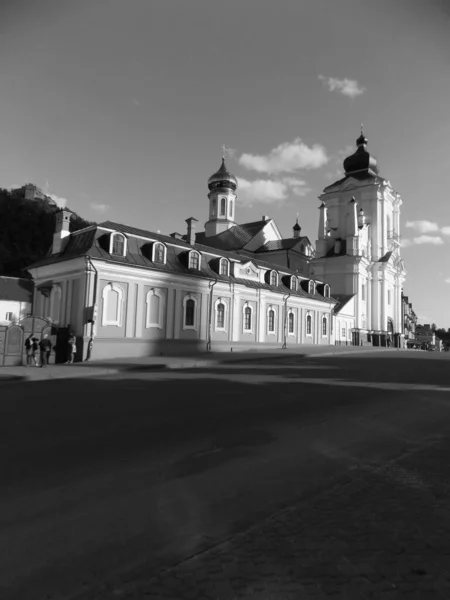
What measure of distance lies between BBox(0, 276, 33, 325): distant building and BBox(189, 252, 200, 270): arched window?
20079 mm

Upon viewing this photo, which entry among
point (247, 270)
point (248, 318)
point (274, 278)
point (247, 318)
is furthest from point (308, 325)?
point (247, 270)

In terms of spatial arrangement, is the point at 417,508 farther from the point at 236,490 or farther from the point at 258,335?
the point at 258,335

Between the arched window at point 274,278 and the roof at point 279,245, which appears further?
the roof at point 279,245

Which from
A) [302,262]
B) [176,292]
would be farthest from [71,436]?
[302,262]

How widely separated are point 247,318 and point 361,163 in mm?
42034

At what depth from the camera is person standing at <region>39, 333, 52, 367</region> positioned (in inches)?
786

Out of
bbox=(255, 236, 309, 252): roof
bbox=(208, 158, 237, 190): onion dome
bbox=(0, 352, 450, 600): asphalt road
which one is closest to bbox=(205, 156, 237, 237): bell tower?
bbox=(208, 158, 237, 190): onion dome

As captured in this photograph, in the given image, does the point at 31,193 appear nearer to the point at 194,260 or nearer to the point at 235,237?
the point at 235,237

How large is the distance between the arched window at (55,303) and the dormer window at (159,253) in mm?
5954

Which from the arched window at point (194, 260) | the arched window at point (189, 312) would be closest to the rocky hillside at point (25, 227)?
the arched window at point (194, 260)

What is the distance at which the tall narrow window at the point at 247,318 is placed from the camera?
3294cm

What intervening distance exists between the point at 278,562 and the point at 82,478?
2.82m

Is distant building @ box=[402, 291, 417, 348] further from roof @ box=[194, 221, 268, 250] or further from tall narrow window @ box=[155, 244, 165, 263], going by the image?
tall narrow window @ box=[155, 244, 165, 263]

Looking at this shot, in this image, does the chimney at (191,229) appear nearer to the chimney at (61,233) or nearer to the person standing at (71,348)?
the chimney at (61,233)
